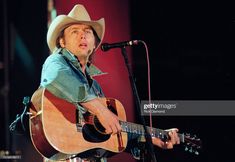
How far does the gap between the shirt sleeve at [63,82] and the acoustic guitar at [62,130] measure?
0.04 metres

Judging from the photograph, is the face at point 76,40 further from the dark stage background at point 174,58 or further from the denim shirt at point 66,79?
the dark stage background at point 174,58

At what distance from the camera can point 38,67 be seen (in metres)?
3.38

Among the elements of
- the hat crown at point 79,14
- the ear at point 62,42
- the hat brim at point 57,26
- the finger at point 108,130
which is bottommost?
the finger at point 108,130

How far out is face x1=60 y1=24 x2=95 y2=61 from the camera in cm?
287

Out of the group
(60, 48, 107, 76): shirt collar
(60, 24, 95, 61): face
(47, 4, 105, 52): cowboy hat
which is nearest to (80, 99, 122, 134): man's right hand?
(60, 48, 107, 76): shirt collar

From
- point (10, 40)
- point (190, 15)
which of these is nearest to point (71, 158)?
point (10, 40)

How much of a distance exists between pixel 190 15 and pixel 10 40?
1.50m

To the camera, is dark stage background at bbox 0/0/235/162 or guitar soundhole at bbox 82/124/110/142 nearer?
guitar soundhole at bbox 82/124/110/142

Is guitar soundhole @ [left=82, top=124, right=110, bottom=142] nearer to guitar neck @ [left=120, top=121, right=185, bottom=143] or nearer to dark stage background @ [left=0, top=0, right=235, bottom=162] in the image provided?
guitar neck @ [left=120, top=121, right=185, bottom=143]

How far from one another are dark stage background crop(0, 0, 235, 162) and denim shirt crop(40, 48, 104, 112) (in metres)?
0.82

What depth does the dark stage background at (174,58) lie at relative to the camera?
3.51 m

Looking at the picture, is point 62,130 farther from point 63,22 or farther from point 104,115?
point 63,22

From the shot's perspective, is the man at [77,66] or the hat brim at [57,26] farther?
the hat brim at [57,26]

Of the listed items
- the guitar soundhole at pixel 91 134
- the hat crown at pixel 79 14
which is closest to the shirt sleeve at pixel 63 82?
the guitar soundhole at pixel 91 134
